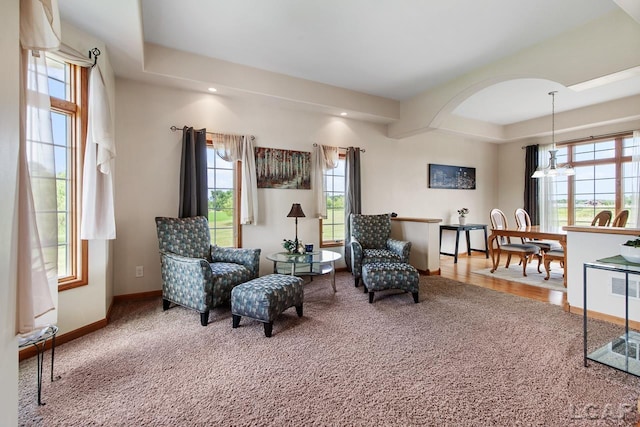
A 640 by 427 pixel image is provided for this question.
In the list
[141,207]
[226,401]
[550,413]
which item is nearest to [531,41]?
[550,413]

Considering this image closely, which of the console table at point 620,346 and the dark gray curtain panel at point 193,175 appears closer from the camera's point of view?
the console table at point 620,346

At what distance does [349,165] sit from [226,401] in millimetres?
3910

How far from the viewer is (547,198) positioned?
21.1ft

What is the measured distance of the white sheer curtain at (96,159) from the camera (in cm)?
258

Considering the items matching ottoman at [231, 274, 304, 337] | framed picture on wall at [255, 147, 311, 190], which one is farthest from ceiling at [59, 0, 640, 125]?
matching ottoman at [231, 274, 304, 337]

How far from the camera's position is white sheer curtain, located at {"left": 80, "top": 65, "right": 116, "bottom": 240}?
8.47ft

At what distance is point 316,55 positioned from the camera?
3625 mm

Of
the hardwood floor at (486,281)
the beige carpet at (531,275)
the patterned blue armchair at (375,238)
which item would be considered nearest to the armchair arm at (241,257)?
the patterned blue armchair at (375,238)

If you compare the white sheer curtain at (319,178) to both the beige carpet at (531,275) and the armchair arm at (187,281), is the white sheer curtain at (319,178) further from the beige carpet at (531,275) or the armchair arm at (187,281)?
the beige carpet at (531,275)

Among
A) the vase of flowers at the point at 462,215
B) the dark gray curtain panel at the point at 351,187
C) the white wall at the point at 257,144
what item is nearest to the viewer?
the white wall at the point at 257,144

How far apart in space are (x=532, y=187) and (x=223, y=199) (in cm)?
646

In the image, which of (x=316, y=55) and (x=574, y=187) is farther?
(x=574, y=187)

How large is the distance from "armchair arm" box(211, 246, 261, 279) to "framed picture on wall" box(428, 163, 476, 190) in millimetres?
→ 4267

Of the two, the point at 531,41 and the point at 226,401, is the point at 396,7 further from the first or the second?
the point at 226,401
